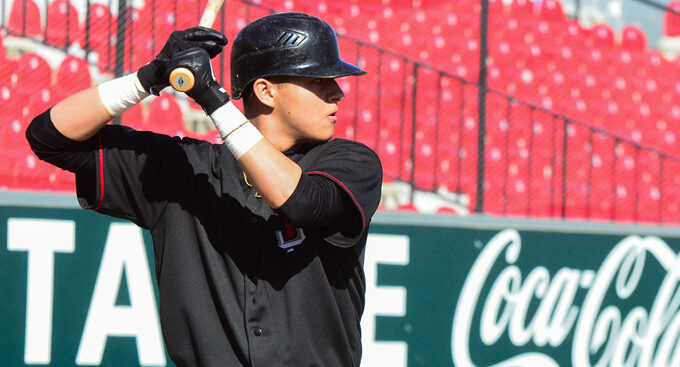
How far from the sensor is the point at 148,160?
230 cm

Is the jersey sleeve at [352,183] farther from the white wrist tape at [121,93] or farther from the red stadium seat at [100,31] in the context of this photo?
the red stadium seat at [100,31]

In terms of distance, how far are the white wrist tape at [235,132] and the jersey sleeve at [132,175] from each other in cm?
36

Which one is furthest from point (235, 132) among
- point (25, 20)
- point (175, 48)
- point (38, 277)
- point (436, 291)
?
point (25, 20)

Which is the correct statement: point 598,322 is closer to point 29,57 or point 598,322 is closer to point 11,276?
point 11,276

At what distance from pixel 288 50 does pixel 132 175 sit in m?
0.49

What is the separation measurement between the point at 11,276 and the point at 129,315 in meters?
0.61

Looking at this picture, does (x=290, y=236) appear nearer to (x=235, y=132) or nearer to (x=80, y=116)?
(x=235, y=132)

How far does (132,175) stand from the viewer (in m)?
2.28

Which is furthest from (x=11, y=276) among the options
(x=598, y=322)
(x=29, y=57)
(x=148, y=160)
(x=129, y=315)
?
(x=598, y=322)

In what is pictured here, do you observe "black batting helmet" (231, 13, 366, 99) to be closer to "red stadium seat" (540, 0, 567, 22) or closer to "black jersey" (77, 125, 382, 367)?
"black jersey" (77, 125, 382, 367)

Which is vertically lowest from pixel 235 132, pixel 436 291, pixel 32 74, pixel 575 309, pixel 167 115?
pixel 575 309

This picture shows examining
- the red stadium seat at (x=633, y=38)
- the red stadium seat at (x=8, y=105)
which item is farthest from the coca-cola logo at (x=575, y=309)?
the red stadium seat at (x=633, y=38)

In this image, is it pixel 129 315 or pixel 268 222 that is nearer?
pixel 268 222

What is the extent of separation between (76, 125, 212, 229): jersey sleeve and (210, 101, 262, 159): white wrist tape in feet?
1.19
